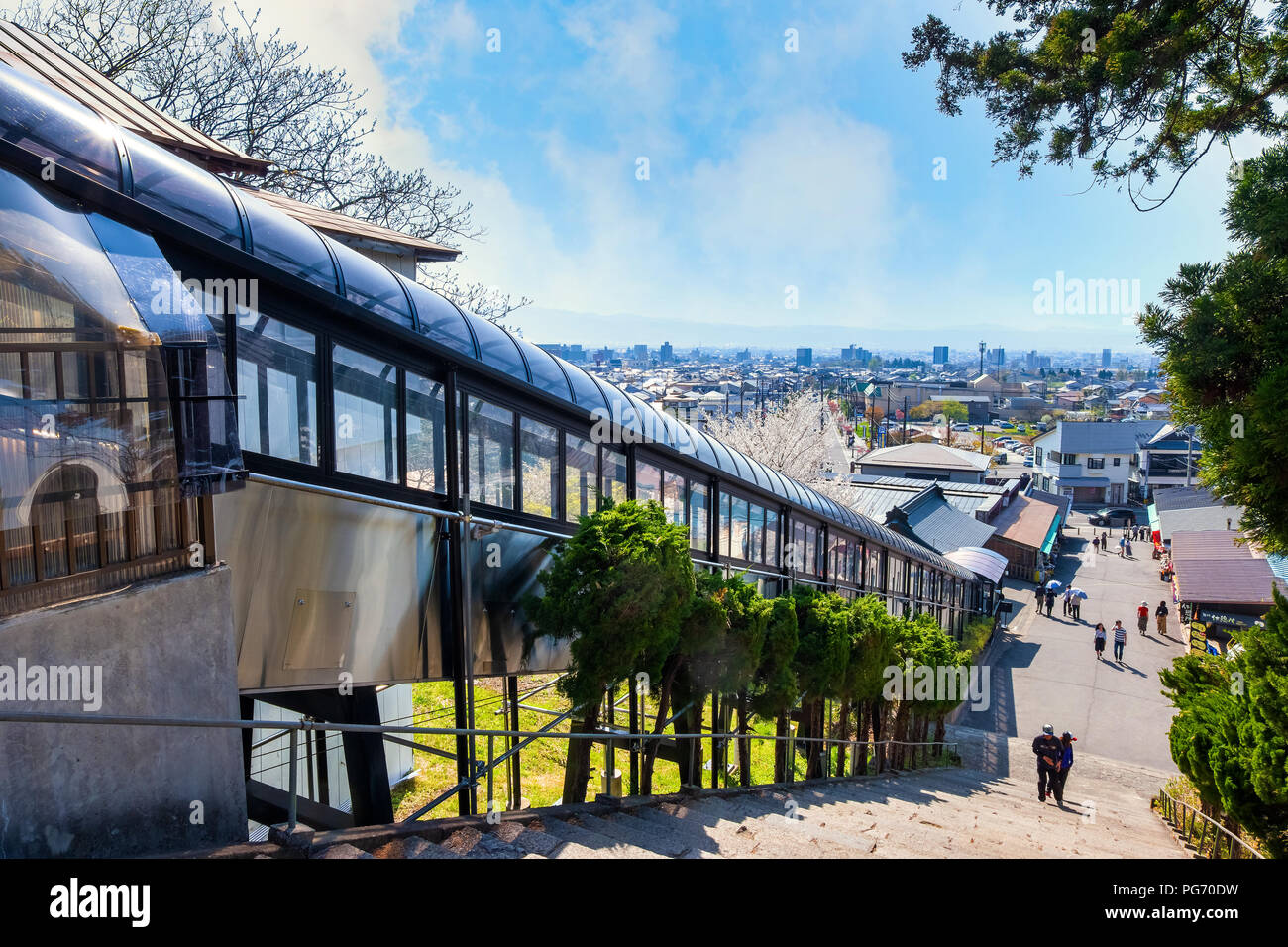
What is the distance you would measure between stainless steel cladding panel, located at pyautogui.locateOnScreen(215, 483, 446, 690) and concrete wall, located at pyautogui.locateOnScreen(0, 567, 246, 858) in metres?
0.77

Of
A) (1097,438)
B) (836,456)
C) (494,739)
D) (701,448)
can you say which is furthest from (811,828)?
(1097,438)

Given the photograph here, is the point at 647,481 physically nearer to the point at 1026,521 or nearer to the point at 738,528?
the point at 738,528

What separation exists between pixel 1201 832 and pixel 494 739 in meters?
10.4

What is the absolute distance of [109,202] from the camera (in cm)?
501

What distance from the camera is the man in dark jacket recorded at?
1442 cm

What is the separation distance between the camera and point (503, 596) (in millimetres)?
8461

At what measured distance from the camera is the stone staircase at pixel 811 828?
508cm

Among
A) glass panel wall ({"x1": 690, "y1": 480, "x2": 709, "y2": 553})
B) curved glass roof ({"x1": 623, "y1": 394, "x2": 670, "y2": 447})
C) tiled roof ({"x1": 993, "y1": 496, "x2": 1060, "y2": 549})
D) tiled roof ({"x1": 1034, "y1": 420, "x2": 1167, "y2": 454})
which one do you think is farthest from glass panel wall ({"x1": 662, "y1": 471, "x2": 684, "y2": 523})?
tiled roof ({"x1": 1034, "y1": 420, "x2": 1167, "y2": 454})

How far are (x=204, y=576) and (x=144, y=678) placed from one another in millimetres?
624

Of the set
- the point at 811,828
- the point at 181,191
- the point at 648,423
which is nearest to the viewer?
the point at 181,191

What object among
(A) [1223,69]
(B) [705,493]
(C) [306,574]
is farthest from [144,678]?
(A) [1223,69]

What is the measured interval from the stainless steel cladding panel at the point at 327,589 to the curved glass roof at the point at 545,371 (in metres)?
2.41

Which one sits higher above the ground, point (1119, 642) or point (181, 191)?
point (181, 191)

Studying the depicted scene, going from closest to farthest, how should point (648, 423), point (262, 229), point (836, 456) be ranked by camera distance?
point (262, 229) → point (648, 423) → point (836, 456)
